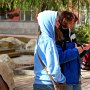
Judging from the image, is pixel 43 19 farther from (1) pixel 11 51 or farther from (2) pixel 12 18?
(2) pixel 12 18

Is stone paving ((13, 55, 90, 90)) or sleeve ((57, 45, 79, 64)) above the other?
sleeve ((57, 45, 79, 64))

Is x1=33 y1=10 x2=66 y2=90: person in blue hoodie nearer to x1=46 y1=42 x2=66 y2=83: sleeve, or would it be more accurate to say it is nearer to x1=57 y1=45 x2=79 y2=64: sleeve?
x1=46 y1=42 x2=66 y2=83: sleeve

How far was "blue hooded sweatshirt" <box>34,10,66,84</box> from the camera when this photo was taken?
3.71 metres

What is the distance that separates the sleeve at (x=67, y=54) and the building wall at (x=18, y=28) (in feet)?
118

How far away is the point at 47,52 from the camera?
3.70 meters

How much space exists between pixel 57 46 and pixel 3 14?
39.7 m

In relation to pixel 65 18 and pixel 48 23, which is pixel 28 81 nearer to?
pixel 65 18

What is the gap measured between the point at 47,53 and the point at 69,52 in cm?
32

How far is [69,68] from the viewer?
4066 millimetres

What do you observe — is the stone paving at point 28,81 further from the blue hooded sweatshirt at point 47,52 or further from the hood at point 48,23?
the hood at point 48,23

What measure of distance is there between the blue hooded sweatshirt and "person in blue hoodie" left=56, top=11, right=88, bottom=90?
0.17 meters

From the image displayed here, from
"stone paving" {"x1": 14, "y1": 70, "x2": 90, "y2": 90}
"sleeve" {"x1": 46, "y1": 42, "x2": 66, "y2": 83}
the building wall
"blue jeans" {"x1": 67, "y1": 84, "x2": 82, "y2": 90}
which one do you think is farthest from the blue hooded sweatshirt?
the building wall

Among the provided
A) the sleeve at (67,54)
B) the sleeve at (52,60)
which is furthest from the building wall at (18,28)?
the sleeve at (52,60)

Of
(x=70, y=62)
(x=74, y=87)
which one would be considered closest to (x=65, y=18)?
(x=70, y=62)
